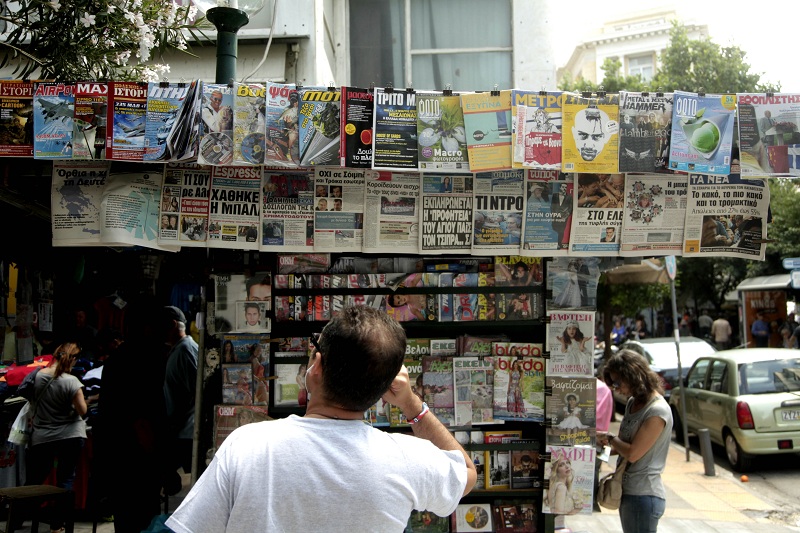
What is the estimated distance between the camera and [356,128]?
11.7ft

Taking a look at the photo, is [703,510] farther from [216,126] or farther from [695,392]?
[216,126]

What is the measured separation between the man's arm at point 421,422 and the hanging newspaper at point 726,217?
2.56 meters

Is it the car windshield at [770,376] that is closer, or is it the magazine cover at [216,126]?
the magazine cover at [216,126]

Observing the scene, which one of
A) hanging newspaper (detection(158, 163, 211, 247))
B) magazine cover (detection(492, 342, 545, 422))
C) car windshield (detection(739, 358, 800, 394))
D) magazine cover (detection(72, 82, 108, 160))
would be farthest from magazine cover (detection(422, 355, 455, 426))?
car windshield (detection(739, 358, 800, 394))

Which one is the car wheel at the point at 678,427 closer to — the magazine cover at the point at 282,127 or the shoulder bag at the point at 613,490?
the shoulder bag at the point at 613,490

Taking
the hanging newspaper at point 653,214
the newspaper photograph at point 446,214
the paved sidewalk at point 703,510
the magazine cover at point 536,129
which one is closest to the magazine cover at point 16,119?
the newspaper photograph at point 446,214

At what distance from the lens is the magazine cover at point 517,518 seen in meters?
4.16

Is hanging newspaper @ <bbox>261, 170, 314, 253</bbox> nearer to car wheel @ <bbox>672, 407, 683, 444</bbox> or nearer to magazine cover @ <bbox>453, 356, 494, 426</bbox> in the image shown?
magazine cover @ <bbox>453, 356, 494, 426</bbox>

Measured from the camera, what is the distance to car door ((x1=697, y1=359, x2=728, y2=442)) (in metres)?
9.43

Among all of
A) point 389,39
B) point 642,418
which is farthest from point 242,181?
point 389,39

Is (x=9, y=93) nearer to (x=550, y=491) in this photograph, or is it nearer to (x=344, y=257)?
(x=344, y=257)

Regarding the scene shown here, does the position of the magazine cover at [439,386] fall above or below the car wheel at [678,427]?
above

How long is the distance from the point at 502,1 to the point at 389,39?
1494mm

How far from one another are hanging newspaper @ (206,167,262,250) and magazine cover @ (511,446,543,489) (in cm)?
203
